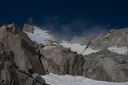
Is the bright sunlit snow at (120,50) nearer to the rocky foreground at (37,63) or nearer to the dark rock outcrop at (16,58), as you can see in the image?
the rocky foreground at (37,63)

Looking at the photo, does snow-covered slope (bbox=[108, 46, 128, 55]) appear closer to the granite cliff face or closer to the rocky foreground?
the granite cliff face

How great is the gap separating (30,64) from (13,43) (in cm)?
347

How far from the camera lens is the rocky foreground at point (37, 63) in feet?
109

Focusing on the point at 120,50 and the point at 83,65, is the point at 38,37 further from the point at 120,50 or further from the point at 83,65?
the point at 83,65

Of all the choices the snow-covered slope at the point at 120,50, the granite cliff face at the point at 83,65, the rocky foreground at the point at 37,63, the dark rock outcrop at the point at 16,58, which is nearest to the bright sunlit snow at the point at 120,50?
the snow-covered slope at the point at 120,50

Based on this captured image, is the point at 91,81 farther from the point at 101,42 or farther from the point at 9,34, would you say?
the point at 101,42

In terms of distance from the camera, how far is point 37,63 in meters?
42.6

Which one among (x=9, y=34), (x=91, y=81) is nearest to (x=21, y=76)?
(x=9, y=34)

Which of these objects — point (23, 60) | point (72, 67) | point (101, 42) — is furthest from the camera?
point (101, 42)

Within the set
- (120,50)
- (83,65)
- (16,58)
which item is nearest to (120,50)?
(120,50)

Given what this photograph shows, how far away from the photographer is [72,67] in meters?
50.0

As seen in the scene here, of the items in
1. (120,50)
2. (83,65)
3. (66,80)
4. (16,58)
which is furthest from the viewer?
(120,50)

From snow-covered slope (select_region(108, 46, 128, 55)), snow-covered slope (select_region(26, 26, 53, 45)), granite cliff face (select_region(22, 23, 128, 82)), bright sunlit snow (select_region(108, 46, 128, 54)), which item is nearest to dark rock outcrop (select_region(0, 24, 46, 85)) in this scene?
granite cliff face (select_region(22, 23, 128, 82))

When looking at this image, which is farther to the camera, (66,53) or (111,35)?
(111,35)
